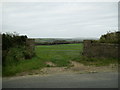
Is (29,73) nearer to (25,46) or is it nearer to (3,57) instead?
(3,57)

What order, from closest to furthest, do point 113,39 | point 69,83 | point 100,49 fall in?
point 69,83
point 100,49
point 113,39

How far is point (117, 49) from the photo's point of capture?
11.3m

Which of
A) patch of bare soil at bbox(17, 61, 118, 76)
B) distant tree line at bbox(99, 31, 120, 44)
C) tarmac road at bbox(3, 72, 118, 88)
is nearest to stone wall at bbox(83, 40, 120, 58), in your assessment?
distant tree line at bbox(99, 31, 120, 44)

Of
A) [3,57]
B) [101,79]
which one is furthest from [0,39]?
[101,79]

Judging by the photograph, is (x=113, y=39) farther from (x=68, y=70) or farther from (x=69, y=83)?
(x=69, y=83)

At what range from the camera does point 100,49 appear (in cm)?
1210

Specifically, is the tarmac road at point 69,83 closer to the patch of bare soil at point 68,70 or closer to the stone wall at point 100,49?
the patch of bare soil at point 68,70

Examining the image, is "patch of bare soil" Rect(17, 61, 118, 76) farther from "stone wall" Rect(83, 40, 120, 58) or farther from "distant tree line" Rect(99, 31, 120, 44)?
"distant tree line" Rect(99, 31, 120, 44)

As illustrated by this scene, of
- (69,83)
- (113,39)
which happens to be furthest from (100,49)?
(69,83)

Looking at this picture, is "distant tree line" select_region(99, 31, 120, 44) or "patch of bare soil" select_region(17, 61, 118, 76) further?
"distant tree line" select_region(99, 31, 120, 44)

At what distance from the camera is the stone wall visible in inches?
451

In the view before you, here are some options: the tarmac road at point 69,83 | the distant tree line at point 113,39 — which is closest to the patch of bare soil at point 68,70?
the tarmac road at point 69,83

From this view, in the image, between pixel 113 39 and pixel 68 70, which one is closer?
pixel 68 70

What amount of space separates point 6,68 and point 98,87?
4.76m
